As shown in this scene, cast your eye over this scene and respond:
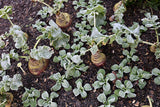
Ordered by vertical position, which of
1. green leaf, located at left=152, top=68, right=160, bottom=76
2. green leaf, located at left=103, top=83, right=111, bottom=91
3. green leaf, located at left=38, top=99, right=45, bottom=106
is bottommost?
green leaf, located at left=38, top=99, right=45, bottom=106

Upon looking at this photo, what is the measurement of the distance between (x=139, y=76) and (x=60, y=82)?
0.56 metres

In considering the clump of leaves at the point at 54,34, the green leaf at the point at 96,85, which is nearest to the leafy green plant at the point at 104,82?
the green leaf at the point at 96,85

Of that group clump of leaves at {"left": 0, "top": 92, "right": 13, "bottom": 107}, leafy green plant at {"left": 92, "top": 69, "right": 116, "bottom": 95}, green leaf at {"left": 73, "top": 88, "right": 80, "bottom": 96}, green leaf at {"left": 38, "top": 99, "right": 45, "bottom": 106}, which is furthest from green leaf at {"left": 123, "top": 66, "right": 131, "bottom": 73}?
clump of leaves at {"left": 0, "top": 92, "right": 13, "bottom": 107}

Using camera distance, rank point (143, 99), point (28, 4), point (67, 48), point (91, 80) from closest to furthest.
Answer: point (143, 99) < point (91, 80) < point (67, 48) < point (28, 4)

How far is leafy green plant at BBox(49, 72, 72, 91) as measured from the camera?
1.24m

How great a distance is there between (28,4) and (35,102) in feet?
3.46

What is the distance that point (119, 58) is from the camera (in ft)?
4.42

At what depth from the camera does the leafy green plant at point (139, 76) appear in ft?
3.92

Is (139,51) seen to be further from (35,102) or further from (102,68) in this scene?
(35,102)

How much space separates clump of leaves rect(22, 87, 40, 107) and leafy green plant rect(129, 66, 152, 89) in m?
0.68

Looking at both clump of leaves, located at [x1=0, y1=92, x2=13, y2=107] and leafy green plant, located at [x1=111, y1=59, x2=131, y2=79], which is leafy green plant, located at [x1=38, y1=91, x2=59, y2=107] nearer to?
clump of leaves, located at [x1=0, y1=92, x2=13, y2=107]

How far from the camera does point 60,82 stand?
1271 mm

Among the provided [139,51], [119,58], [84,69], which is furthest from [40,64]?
[139,51]

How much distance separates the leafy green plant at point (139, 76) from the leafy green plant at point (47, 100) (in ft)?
1.81
